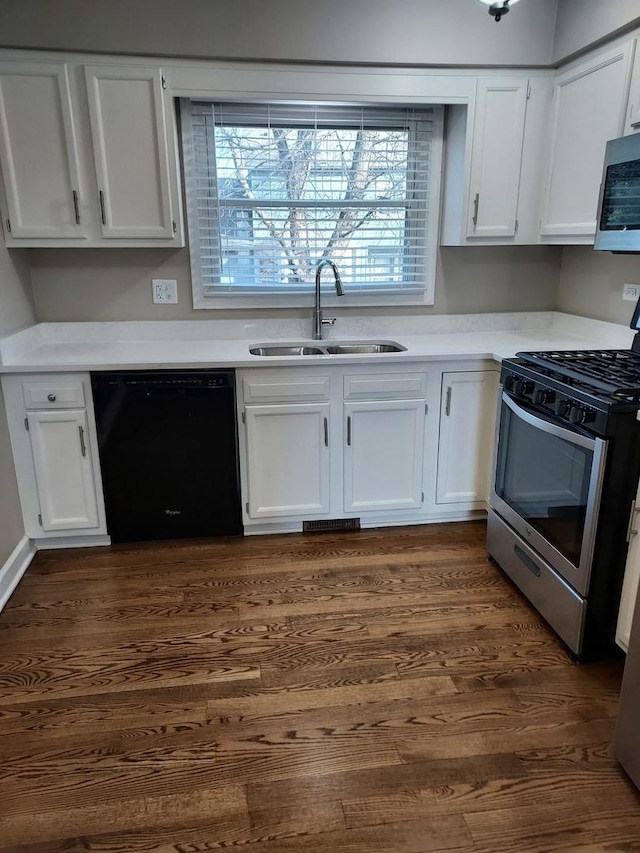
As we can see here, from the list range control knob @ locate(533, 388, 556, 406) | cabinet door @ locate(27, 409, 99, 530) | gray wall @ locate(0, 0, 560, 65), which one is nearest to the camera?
range control knob @ locate(533, 388, 556, 406)

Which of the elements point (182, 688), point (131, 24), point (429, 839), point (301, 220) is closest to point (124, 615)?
point (182, 688)

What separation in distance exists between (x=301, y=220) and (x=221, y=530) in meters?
1.70

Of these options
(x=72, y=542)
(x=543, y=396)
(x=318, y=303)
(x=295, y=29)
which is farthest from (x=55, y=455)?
(x=295, y=29)

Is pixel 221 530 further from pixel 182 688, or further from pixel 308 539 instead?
pixel 182 688

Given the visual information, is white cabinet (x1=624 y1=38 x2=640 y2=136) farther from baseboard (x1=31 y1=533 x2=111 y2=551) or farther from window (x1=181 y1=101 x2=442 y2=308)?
baseboard (x1=31 y1=533 x2=111 y2=551)

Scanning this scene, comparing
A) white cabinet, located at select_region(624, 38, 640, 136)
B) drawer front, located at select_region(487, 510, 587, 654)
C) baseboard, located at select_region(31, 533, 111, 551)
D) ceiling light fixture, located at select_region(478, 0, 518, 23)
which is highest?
ceiling light fixture, located at select_region(478, 0, 518, 23)

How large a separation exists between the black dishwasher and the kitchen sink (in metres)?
0.49

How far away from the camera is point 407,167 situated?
10.4 feet

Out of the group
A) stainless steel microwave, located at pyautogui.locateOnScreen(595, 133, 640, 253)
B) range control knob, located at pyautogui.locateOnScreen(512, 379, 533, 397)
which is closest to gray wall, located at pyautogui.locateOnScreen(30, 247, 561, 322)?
stainless steel microwave, located at pyautogui.locateOnScreen(595, 133, 640, 253)

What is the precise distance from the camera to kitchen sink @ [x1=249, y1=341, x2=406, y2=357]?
3.11m

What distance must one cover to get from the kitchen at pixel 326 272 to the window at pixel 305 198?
0.31ft

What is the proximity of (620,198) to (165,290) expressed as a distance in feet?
7.18

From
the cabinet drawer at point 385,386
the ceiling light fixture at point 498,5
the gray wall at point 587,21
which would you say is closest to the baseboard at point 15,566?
the cabinet drawer at point 385,386

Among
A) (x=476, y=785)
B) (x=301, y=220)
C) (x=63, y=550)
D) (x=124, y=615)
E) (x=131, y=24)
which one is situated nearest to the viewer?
(x=476, y=785)
